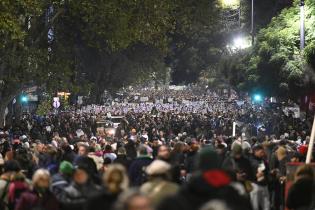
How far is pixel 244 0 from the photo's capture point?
61656mm

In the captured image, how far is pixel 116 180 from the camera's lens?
326 inches

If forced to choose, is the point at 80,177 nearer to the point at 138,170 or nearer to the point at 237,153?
the point at 138,170

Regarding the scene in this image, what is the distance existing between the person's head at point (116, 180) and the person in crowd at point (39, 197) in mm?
1279

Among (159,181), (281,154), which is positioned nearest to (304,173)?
(159,181)

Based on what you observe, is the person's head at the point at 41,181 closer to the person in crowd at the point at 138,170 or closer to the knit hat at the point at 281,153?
the person in crowd at the point at 138,170

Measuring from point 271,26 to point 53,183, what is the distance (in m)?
33.7

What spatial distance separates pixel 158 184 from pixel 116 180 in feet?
1.51

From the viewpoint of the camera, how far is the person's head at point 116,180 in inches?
324

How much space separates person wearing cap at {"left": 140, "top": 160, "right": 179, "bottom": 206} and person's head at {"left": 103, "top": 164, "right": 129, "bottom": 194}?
198mm

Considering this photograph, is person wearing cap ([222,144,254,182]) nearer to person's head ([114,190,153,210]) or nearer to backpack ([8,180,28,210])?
backpack ([8,180,28,210])

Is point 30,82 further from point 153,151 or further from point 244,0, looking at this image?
point 244,0

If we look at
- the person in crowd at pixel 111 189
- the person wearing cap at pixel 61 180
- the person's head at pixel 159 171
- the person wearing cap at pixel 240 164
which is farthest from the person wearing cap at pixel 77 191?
the person wearing cap at pixel 240 164

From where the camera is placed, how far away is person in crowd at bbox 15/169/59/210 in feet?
31.1

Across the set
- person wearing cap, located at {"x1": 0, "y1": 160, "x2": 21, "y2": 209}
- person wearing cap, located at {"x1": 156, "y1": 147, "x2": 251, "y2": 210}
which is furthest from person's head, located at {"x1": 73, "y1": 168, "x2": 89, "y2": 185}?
person wearing cap, located at {"x1": 156, "y1": 147, "x2": 251, "y2": 210}
